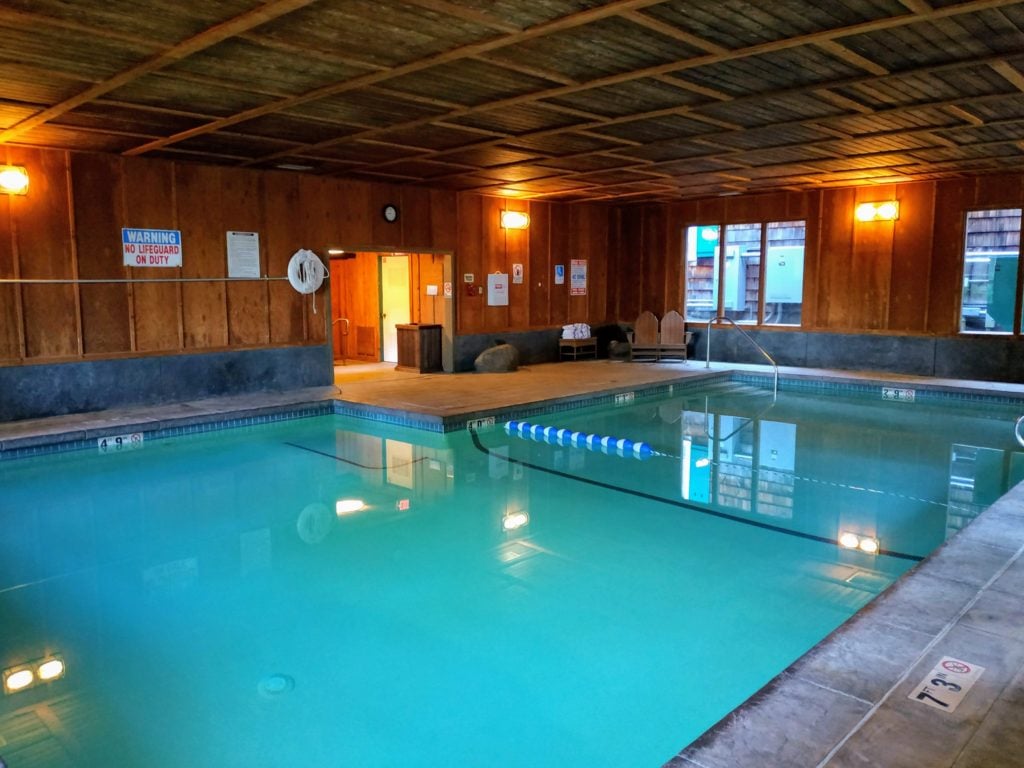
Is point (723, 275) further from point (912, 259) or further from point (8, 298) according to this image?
point (8, 298)

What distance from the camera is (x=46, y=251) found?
7266mm

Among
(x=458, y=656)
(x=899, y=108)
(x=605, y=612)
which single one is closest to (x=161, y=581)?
(x=458, y=656)

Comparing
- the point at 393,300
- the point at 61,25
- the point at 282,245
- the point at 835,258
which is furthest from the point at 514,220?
the point at 61,25

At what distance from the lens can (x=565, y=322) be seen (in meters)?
12.5

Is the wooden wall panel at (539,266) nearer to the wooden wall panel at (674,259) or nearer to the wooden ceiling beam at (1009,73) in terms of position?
the wooden wall panel at (674,259)

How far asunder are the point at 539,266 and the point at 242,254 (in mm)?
4878

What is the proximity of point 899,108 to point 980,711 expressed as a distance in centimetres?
517

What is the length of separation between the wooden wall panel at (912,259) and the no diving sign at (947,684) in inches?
354

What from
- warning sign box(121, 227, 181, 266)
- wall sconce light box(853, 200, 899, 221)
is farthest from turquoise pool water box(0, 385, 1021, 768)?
wall sconce light box(853, 200, 899, 221)

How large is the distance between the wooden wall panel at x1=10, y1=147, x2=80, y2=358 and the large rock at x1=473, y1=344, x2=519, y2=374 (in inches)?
199

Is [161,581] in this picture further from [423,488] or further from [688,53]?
[688,53]

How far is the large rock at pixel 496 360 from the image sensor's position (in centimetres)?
1069

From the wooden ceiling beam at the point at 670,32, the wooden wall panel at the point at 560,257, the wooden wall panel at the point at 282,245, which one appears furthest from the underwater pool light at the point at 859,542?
the wooden wall panel at the point at 560,257

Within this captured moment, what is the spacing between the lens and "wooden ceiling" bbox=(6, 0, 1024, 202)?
3.92 m
